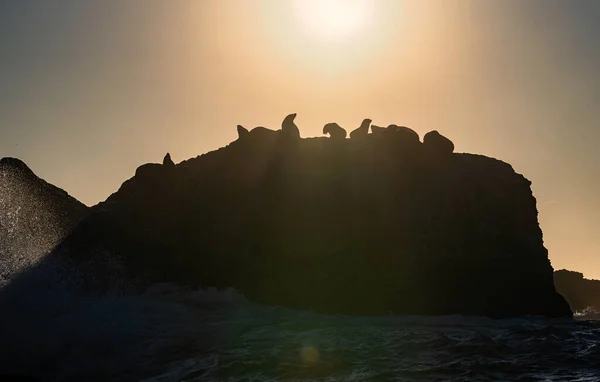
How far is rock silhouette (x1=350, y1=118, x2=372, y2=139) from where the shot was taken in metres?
51.7

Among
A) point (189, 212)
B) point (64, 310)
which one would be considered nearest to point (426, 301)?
point (189, 212)

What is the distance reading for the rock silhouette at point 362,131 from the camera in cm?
5172

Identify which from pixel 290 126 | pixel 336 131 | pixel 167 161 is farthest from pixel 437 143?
pixel 167 161

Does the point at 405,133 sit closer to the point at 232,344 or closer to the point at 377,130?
the point at 377,130


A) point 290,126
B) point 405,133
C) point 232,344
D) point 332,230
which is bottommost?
point 232,344

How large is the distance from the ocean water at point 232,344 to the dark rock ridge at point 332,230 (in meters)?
4.70

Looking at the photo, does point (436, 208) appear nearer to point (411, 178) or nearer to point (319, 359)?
point (411, 178)

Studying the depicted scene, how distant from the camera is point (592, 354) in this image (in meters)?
21.5

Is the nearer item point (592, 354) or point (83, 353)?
point (592, 354)

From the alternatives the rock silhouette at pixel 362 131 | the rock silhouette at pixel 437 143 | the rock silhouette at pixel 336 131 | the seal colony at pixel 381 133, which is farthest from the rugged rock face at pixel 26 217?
the rock silhouette at pixel 437 143

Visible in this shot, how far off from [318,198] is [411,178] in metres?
8.59

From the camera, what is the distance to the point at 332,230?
44.6 m

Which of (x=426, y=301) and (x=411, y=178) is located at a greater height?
(x=411, y=178)

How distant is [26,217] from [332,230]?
21.9 meters
